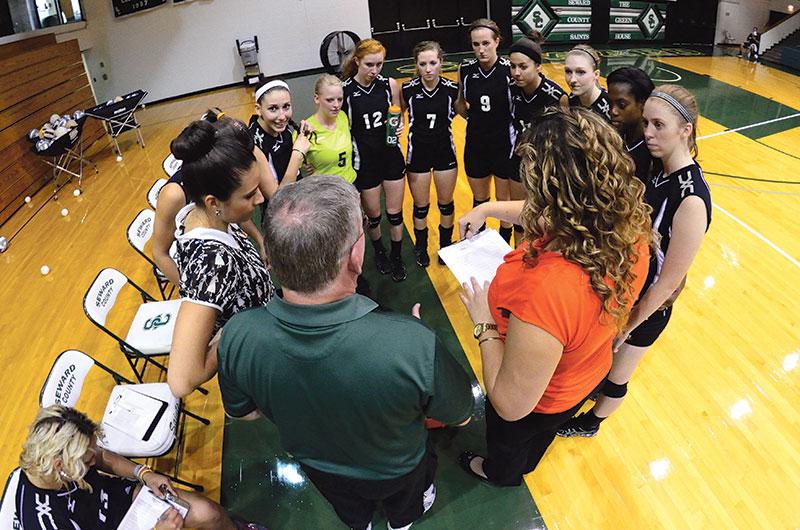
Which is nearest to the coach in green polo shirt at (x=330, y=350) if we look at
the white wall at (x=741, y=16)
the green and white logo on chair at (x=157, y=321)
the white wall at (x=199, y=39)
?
the green and white logo on chair at (x=157, y=321)

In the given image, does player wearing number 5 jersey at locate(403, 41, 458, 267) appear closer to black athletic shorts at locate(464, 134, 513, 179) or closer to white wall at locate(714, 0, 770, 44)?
black athletic shorts at locate(464, 134, 513, 179)

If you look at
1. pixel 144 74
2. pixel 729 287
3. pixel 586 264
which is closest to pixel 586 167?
pixel 586 264

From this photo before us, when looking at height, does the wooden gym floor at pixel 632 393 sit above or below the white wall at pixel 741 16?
below

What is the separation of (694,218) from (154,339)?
2.99m

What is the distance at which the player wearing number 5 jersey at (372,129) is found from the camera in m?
3.71

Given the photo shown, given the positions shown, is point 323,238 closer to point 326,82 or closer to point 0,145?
point 326,82

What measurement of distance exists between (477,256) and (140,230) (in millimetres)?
2890

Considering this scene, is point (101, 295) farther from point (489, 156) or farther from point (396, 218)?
point (489, 156)

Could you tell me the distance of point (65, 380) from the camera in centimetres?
258

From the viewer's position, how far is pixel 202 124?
179 cm

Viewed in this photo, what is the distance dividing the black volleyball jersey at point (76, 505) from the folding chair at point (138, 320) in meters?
0.96

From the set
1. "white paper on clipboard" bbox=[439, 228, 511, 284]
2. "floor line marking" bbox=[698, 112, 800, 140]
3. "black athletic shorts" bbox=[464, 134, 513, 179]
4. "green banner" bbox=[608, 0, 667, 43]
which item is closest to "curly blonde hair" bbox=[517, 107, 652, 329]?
"white paper on clipboard" bbox=[439, 228, 511, 284]

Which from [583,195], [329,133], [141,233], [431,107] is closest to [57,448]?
[583,195]

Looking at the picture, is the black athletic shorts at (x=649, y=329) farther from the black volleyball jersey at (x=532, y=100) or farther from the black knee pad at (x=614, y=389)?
the black volleyball jersey at (x=532, y=100)
